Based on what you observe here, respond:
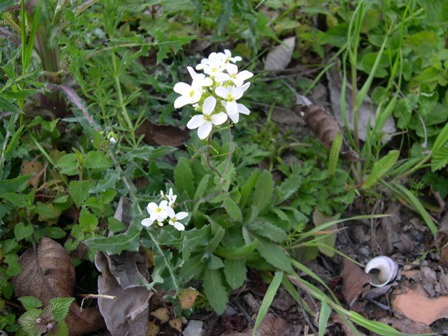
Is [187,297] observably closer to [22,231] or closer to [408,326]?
[22,231]

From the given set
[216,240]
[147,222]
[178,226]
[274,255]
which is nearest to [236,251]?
[216,240]

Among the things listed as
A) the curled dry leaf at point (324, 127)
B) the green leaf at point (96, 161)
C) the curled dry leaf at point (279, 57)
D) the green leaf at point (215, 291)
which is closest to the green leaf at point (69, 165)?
the green leaf at point (96, 161)

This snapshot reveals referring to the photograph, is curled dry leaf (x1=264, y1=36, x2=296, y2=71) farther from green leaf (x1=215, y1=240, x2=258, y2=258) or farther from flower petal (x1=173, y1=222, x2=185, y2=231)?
flower petal (x1=173, y1=222, x2=185, y2=231)

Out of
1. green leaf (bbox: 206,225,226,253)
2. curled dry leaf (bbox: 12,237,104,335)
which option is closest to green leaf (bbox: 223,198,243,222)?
green leaf (bbox: 206,225,226,253)

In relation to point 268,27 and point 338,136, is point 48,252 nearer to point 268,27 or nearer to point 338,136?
point 338,136

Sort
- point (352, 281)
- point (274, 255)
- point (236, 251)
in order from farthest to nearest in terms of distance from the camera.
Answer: point (352, 281)
point (274, 255)
point (236, 251)

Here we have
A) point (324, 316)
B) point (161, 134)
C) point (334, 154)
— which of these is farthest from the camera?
point (161, 134)

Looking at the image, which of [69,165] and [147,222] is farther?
[69,165]

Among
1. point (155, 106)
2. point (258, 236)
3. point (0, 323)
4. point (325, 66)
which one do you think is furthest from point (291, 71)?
point (0, 323)

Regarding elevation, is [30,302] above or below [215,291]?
above
